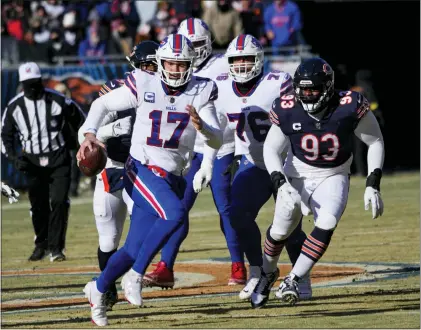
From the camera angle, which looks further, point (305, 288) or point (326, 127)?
point (305, 288)

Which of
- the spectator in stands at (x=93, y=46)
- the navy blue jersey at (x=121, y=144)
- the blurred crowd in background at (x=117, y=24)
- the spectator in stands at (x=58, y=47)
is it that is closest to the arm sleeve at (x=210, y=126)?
the navy blue jersey at (x=121, y=144)

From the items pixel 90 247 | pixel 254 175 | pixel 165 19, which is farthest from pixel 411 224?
pixel 165 19

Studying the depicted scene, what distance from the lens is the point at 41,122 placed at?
39.2 feet

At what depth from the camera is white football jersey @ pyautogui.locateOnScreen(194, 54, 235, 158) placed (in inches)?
375

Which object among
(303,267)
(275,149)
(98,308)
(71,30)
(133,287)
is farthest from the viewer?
(71,30)

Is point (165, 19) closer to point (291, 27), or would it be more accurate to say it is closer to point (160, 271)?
point (291, 27)

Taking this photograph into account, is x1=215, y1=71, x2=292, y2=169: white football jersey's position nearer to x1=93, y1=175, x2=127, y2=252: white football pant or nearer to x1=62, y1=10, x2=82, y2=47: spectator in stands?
x1=93, y1=175, x2=127, y2=252: white football pant

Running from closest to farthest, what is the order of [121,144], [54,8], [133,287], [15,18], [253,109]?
1. [133,287]
2. [121,144]
3. [253,109]
4. [15,18]
5. [54,8]

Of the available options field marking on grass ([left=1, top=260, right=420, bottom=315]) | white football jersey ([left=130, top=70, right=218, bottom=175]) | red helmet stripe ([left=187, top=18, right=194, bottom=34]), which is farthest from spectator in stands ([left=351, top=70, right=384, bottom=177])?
white football jersey ([left=130, top=70, right=218, bottom=175])

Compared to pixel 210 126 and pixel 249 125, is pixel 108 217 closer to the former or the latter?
pixel 210 126

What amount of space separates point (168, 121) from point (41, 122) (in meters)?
4.21

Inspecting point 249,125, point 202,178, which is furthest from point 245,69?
point 202,178

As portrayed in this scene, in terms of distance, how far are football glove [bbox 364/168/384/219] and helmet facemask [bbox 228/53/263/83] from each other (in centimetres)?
→ 156

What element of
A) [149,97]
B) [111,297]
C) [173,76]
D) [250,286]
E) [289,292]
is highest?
[173,76]
